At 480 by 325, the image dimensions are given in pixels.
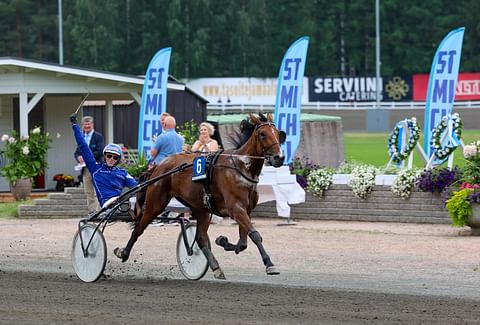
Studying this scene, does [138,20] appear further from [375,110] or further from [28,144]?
[28,144]

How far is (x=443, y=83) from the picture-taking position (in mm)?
19688

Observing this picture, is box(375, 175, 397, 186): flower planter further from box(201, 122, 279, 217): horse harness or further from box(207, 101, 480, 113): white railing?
box(207, 101, 480, 113): white railing

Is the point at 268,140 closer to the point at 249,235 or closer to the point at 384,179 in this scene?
the point at 249,235

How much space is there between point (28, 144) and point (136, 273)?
Result: 400 inches

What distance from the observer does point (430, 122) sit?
64.2 feet

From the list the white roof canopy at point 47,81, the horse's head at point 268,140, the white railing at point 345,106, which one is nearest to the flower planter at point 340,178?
the white roof canopy at point 47,81

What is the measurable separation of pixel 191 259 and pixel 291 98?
9200 mm

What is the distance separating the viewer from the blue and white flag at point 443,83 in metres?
19.5

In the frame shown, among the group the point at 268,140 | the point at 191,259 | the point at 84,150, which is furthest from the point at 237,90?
the point at 268,140

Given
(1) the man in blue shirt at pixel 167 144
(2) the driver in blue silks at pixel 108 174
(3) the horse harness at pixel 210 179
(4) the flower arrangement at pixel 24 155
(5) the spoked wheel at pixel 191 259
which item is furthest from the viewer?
(4) the flower arrangement at pixel 24 155

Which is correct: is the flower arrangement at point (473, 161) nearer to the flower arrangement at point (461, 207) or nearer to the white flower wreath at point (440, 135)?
the flower arrangement at point (461, 207)

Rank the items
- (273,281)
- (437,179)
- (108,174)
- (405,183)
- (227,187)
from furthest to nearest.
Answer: (405,183), (437,179), (108,174), (273,281), (227,187)

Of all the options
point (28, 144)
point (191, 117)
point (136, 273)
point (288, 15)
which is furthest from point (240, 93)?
point (136, 273)

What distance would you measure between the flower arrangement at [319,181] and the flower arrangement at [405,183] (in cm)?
130
